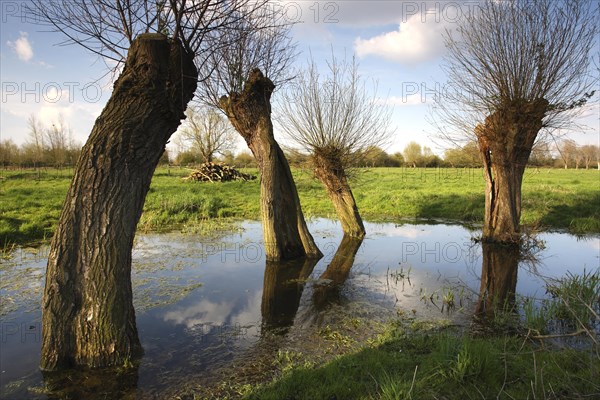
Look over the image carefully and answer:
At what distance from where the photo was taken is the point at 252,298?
7070 mm

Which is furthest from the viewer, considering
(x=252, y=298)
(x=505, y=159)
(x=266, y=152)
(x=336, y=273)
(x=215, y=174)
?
(x=215, y=174)

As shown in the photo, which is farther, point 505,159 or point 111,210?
point 505,159

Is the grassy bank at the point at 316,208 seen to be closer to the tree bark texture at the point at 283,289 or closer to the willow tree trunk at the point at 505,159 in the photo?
the willow tree trunk at the point at 505,159

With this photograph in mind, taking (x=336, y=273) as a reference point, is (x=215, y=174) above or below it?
above

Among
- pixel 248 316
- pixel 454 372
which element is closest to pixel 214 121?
pixel 248 316

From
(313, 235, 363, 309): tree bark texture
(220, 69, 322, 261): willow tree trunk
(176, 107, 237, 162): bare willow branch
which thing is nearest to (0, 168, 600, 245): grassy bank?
(313, 235, 363, 309): tree bark texture

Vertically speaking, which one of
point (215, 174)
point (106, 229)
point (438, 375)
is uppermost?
point (215, 174)

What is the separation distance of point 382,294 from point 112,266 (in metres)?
4.81

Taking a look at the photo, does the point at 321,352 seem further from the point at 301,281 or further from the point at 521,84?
the point at 521,84

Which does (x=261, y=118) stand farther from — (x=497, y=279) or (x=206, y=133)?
(x=206, y=133)

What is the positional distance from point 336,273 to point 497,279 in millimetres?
3449

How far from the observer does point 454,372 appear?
12.5 feet

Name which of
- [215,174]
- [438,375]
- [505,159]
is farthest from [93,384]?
[215,174]

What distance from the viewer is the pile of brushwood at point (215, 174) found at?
31156 millimetres
